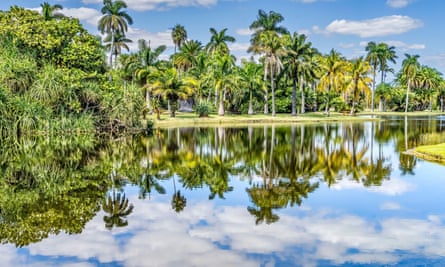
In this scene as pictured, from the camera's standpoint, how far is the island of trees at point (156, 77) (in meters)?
40.5

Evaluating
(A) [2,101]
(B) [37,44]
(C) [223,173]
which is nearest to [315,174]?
(C) [223,173]

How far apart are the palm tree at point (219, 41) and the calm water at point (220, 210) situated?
2220 inches

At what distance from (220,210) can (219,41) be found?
69980 mm

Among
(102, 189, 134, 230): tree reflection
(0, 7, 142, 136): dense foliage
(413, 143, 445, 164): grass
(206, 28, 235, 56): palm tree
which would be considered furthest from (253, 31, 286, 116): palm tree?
(102, 189, 134, 230): tree reflection

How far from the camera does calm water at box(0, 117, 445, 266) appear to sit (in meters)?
10.2

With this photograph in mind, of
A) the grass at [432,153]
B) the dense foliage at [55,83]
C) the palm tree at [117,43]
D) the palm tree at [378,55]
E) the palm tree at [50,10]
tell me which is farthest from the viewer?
the palm tree at [378,55]

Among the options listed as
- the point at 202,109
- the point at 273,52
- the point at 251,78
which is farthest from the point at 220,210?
the point at 251,78

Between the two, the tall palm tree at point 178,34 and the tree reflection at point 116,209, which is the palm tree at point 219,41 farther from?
the tree reflection at point 116,209

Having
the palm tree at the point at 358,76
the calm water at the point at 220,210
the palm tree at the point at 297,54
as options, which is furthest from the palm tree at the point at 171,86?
the calm water at the point at 220,210

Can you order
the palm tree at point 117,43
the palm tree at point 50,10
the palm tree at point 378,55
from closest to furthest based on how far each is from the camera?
the palm tree at point 50,10, the palm tree at point 117,43, the palm tree at point 378,55

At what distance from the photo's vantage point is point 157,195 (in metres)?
16.4

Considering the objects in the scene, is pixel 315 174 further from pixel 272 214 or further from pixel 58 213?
pixel 58 213

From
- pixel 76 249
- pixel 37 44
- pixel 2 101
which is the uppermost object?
pixel 37 44

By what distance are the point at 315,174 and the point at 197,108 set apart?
46.1 meters
